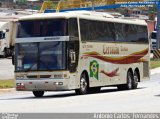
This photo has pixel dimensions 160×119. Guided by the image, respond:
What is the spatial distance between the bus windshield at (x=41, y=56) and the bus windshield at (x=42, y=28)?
466mm

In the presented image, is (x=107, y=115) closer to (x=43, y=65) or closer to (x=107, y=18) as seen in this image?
(x=43, y=65)

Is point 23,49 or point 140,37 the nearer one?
point 23,49

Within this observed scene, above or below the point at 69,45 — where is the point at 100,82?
below

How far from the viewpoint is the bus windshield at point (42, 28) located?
2609 cm

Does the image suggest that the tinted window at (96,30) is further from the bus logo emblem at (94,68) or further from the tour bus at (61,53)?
the bus logo emblem at (94,68)

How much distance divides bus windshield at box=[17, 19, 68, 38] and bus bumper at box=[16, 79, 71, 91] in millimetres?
1996

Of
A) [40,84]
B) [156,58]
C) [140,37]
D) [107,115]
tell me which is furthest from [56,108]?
[156,58]

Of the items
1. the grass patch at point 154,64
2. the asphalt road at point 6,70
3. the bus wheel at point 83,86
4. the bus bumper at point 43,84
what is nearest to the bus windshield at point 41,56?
the bus bumper at point 43,84

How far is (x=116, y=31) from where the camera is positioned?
31.0 metres

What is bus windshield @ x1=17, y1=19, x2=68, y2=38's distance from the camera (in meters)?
26.1

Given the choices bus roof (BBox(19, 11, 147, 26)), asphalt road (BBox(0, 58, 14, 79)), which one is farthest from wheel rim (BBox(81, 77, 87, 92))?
asphalt road (BBox(0, 58, 14, 79))

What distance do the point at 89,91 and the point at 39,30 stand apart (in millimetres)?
5219

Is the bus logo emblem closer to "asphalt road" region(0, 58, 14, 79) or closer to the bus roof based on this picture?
the bus roof

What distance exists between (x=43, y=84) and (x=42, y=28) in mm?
2487
